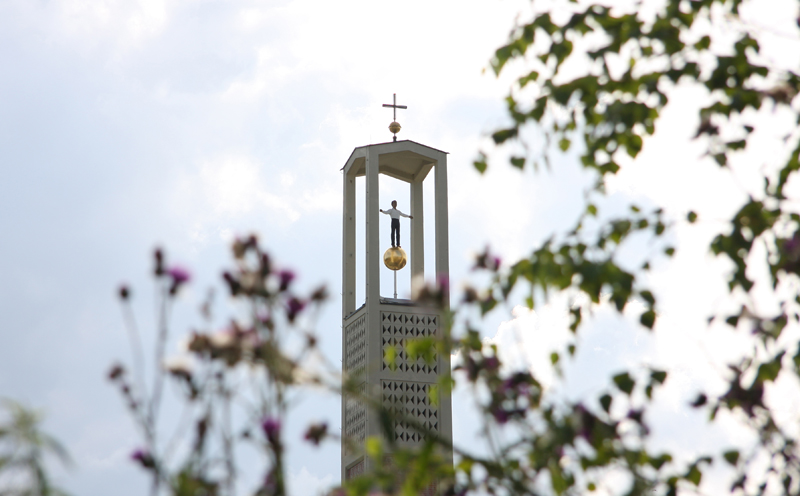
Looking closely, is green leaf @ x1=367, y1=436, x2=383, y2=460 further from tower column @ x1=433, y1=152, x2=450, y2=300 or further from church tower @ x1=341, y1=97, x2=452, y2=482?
tower column @ x1=433, y1=152, x2=450, y2=300

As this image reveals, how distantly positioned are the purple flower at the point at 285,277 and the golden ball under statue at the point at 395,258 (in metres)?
11.9

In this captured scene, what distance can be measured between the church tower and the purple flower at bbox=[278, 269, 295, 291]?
1017cm

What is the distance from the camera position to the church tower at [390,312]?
12883mm

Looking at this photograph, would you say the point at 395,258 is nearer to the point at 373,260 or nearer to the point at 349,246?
the point at 373,260

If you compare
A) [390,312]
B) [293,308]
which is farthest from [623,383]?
[390,312]

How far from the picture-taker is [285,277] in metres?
2.12

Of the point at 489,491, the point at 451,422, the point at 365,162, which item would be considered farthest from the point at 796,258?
the point at 365,162

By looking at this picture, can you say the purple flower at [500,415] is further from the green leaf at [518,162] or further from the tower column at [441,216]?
the tower column at [441,216]

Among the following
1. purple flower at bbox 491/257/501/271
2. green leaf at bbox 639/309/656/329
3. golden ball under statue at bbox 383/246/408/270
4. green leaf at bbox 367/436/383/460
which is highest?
golden ball under statue at bbox 383/246/408/270

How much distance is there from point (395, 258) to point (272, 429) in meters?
12.0

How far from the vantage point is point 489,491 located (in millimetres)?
2684

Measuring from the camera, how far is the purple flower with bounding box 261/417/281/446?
2004mm

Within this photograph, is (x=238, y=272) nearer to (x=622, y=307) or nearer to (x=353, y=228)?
(x=622, y=307)

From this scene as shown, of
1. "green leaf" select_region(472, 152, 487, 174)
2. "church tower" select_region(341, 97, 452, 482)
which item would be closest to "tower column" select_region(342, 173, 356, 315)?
"church tower" select_region(341, 97, 452, 482)
